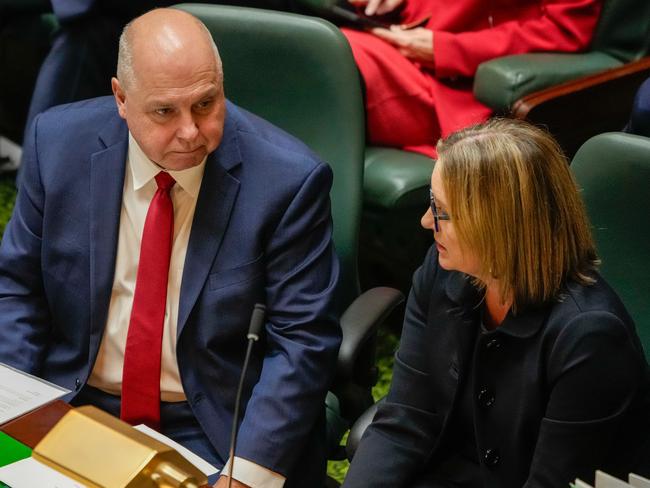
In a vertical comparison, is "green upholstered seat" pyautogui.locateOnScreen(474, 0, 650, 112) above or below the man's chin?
below

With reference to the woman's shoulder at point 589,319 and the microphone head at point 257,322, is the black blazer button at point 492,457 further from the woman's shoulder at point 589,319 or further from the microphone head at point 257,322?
the microphone head at point 257,322

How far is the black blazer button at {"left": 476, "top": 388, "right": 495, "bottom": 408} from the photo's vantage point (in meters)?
1.64

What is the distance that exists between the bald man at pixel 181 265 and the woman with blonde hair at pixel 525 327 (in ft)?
0.71

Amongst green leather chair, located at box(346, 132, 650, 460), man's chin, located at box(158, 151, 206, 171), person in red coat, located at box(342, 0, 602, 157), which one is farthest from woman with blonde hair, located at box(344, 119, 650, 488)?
person in red coat, located at box(342, 0, 602, 157)

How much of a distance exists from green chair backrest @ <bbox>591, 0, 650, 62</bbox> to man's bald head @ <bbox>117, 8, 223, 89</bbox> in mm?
1384

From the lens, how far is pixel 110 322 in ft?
6.27

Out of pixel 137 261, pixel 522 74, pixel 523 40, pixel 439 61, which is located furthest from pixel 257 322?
pixel 523 40

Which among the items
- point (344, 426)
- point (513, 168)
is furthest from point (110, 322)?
point (513, 168)

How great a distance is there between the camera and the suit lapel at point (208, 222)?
1826 mm

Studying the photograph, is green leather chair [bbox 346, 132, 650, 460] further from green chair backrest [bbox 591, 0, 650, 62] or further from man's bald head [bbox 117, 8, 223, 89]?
green chair backrest [bbox 591, 0, 650, 62]

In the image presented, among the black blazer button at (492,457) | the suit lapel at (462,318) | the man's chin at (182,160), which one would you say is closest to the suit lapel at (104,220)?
the man's chin at (182,160)

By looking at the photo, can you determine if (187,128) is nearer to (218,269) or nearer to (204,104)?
(204,104)

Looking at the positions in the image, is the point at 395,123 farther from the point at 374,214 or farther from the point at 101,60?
the point at 101,60

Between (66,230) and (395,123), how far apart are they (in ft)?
3.73
